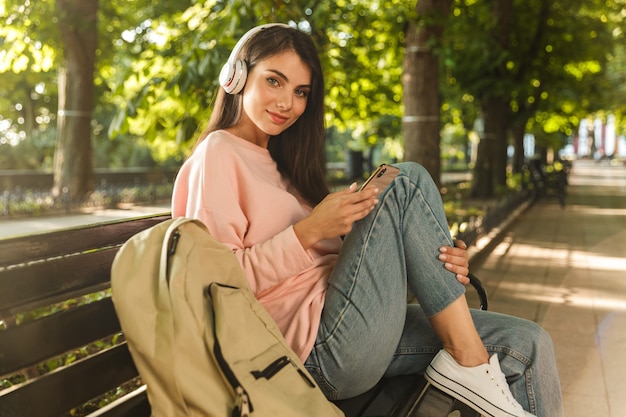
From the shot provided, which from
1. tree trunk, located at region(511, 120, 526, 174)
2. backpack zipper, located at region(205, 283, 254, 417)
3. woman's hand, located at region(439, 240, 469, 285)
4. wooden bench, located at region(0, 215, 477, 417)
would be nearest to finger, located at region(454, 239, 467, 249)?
woman's hand, located at region(439, 240, 469, 285)

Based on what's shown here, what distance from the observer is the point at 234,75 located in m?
2.54

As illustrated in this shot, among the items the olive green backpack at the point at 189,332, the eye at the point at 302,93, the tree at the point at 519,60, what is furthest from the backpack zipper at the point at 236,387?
the tree at the point at 519,60

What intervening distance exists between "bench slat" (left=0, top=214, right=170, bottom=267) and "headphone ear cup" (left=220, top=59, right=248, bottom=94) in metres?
0.65

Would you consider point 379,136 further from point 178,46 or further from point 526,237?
point 178,46

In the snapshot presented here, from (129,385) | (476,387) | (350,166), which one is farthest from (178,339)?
(350,166)

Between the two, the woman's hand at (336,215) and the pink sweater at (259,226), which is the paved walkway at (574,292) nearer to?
the pink sweater at (259,226)

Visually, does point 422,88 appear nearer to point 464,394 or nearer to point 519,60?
point 464,394

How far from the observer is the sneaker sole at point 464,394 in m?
2.25

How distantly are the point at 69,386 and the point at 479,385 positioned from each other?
135 centimetres

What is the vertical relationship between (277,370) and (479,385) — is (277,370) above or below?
above

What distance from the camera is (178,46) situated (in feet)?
20.2

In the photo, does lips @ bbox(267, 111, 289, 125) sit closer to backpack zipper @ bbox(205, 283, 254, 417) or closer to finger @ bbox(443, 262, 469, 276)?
finger @ bbox(443, 262, 469, 276)

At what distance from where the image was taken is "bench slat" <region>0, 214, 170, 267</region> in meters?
1.80

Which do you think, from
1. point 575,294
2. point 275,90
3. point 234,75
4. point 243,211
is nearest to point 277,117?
point 275,90
